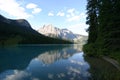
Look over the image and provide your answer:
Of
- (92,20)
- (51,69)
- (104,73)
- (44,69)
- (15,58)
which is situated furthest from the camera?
(92,20)

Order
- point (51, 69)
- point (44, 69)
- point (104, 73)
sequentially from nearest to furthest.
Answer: point (104, 73)
point (51, 69)
point (44, 69)

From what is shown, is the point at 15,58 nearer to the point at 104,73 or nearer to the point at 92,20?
the point at 92,20

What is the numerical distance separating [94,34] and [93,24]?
2608mm

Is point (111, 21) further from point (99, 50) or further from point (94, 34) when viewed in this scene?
point (94, 34)

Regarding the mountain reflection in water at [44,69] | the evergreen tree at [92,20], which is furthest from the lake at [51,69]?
the evergreen tree at [92,20]

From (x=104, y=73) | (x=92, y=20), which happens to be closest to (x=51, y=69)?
(x=104, y=73)

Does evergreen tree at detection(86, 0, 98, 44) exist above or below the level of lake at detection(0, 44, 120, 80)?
above

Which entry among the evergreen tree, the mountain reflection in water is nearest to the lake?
the mountain reflection in water

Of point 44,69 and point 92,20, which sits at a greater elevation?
point 92,20

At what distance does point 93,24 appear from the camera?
152ft

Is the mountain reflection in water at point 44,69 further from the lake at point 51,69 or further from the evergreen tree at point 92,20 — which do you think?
the evergreen tree at point 92,20

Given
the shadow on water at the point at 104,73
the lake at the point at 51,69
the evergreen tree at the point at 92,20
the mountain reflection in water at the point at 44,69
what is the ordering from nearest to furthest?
the shadow on water at the point at 104,73, the lake at the point at 51,69, the mountain reflection in water at the point at 44,69, the evergreen tree at the point at 92,20

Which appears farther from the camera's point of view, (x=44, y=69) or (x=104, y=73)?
(x=44, y=69)

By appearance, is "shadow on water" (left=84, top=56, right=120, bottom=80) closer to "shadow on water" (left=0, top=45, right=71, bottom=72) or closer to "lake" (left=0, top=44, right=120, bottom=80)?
"lake" (left=0, top=44, right=120, bottom=80)
